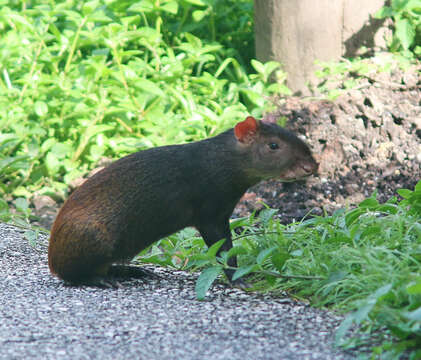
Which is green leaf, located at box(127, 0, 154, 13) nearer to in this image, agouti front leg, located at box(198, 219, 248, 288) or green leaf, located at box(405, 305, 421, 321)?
agouti front leg, located at box(198, 219, 248, 288)

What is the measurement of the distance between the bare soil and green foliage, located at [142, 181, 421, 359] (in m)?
1.13

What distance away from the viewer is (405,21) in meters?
6.96

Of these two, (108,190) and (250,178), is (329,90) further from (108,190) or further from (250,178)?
(108,190)

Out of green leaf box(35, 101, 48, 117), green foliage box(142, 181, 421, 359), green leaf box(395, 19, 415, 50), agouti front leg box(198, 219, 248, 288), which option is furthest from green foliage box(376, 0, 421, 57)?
agouti front leg box(198, 219, 248, 288)

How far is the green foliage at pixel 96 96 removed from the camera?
21.8ft

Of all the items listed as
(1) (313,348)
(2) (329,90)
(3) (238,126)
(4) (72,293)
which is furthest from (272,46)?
(1) (313,348)

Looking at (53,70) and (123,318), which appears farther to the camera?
(53,70)

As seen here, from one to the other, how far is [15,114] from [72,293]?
→ 346 centimetres

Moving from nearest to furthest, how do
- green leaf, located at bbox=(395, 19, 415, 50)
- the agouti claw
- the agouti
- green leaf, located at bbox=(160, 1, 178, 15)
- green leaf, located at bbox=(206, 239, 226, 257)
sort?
1. green leaf, located at bbox=(206, 239, 226, 257)
2. the agouti claw
3. the agouti
4. green leaf, located at bbox=(395, 19, 415, 50)
5. green leaf, located at bbox=(160, 1, 178, 15)

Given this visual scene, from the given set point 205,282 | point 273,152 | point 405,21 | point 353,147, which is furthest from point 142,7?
point 205,282

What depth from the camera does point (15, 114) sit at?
22.6ft

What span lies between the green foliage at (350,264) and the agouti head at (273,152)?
36cm

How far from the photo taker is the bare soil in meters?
5.70

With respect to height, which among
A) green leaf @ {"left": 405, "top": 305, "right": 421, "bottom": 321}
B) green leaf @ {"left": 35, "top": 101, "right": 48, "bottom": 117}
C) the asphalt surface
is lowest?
the asphalt surface
